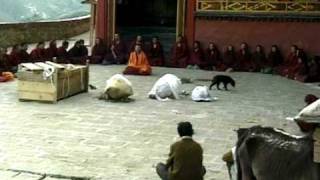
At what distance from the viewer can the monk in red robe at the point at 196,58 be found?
18.5 m

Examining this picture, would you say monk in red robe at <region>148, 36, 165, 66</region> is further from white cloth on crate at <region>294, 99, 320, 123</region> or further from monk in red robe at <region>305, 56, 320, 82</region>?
white cloth on crate at <region>294, 99, 320, 123</region>

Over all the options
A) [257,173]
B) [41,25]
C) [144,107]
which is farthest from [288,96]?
[41,25]

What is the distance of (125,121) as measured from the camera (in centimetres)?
1011

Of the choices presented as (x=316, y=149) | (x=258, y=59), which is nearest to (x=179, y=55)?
(x=258, y=59)

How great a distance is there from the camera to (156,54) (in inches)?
759

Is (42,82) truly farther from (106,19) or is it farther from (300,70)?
(106,19)

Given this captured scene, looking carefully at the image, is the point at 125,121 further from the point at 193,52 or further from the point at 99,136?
the point at 193,52

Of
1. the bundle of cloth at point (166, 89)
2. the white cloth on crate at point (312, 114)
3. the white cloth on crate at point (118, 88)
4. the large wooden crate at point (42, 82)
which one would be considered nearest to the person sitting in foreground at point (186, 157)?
the white cloth on crate at point (312, 114)

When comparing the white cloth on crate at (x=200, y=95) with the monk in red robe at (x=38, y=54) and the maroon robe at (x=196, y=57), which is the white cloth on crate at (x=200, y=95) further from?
the maroon robe at (x=196, y=57)

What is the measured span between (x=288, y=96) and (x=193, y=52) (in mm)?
6017

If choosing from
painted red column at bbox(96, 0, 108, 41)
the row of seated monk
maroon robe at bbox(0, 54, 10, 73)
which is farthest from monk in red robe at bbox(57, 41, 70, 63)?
maroon robe at bbox(0, 54, 10, 73)

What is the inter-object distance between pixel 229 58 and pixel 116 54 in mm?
3582

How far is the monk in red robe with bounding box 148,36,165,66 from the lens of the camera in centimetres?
1916

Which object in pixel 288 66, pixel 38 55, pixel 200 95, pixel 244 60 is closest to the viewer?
pixel 200 95
